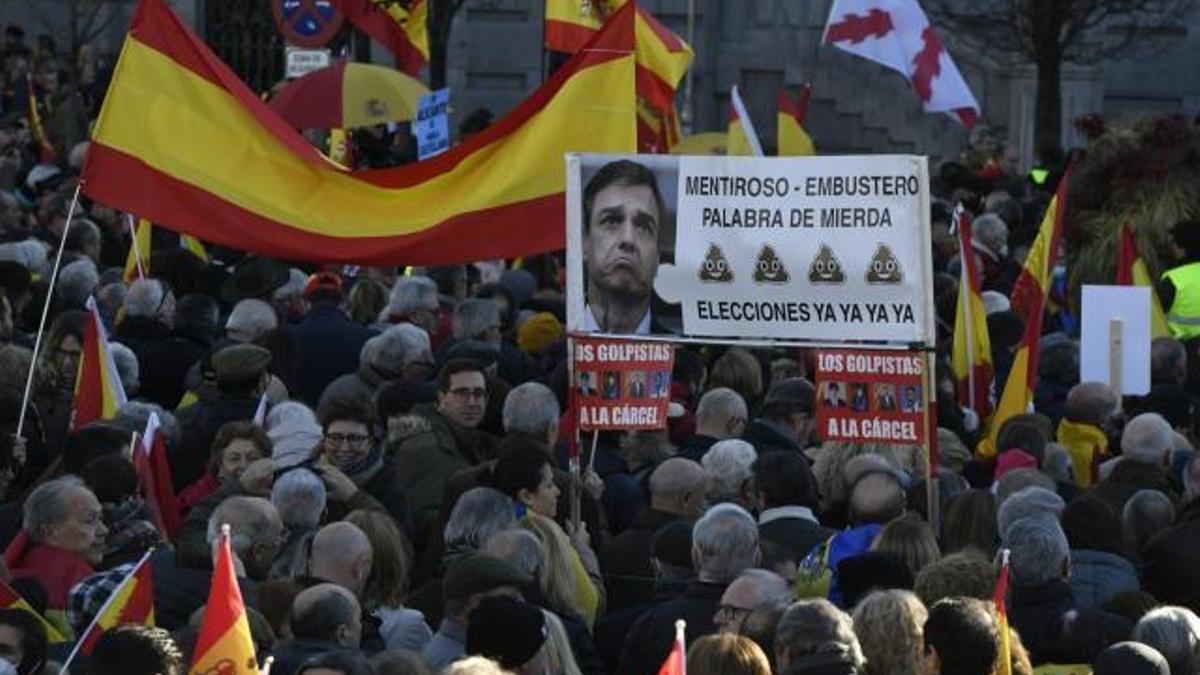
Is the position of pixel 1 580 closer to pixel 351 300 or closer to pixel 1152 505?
pixel 1152 505

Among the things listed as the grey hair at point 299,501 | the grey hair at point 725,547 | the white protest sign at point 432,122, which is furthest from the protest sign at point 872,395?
the white protest sign at point 432,122

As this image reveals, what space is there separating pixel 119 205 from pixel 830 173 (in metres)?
2.75

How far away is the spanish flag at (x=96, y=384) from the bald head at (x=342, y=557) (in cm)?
333

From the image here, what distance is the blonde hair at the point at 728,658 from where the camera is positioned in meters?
9.21

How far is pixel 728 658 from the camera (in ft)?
30.3

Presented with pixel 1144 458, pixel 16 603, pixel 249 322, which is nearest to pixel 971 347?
pixel 1144 458

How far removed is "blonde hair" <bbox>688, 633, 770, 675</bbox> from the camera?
363 inches

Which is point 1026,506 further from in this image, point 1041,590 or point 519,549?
point 519,549

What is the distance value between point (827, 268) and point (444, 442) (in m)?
2.02

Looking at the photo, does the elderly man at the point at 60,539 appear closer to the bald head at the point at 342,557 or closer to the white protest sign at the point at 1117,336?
the bald head at the point at 342,557

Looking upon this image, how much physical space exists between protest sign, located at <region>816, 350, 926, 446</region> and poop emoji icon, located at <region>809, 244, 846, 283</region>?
270 mm

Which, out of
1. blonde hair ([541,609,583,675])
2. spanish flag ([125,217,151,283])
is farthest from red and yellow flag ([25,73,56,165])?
blonde hair ([541,609,583,675])

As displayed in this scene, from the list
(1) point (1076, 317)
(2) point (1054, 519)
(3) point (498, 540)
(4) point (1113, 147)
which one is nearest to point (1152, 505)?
(2) point (1054, 519)

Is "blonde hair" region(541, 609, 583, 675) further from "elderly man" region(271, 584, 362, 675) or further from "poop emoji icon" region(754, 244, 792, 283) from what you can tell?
"poop emoji icon" region(754, 244, 792, 283)
